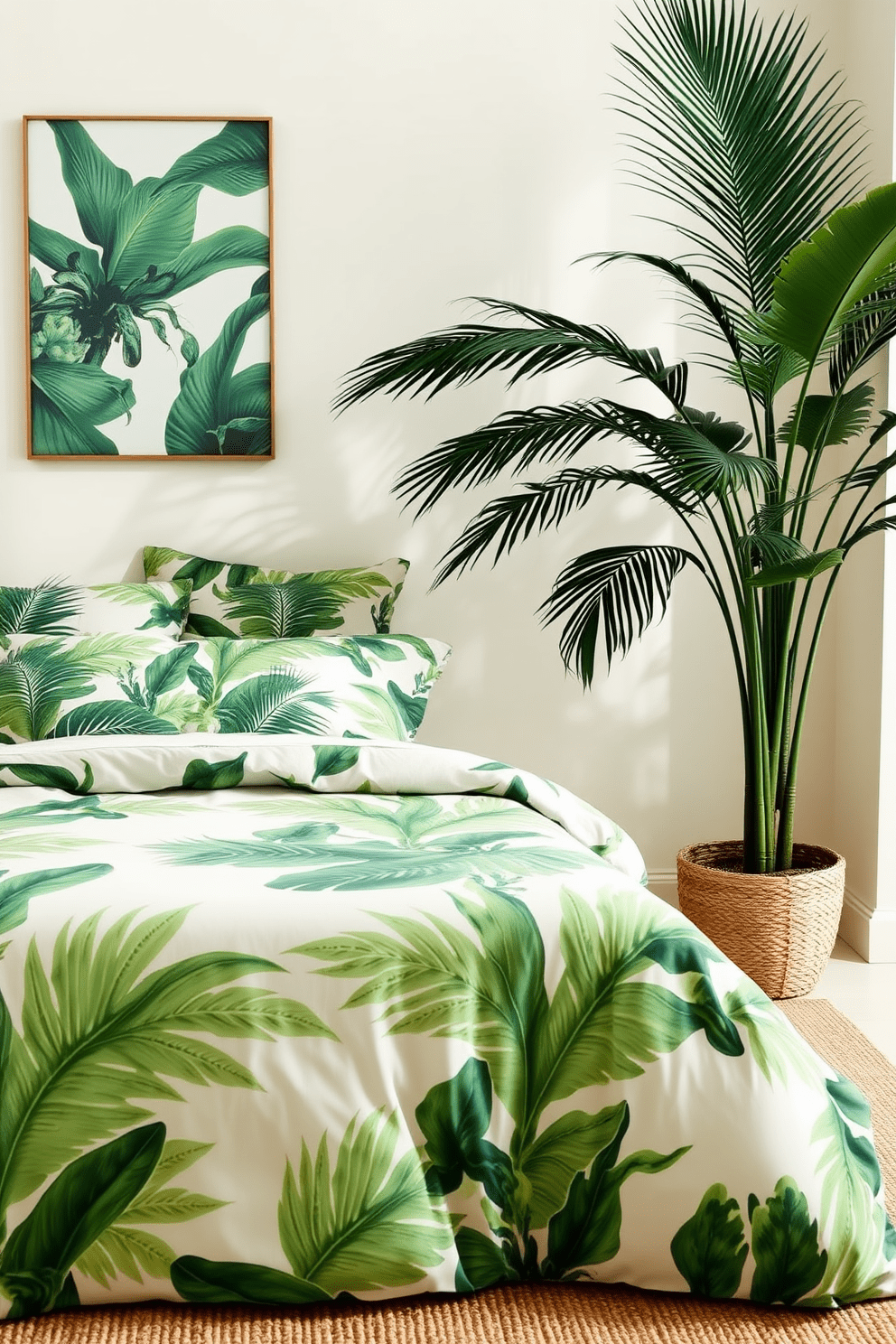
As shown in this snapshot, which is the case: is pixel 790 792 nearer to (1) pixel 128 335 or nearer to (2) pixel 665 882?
(2) pixel 665 882

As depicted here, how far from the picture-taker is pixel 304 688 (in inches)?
99.1

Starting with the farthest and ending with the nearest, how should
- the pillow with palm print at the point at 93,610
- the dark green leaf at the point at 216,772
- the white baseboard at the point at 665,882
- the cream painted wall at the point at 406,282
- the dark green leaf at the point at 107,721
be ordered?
the white baseboard at the point at 665,882
the cream painted wall at the point at 406,282
the pillow with palm print at the point at 93,610
the dark green leaf at the point at 107,721
the dark green leaf at the point at 216,772

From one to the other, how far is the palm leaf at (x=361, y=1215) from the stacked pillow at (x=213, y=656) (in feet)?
3.67

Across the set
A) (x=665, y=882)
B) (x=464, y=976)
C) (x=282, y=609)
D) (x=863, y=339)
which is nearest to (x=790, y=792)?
(x=665, y=882)

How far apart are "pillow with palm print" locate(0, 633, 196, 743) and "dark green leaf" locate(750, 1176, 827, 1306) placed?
146 centimetres

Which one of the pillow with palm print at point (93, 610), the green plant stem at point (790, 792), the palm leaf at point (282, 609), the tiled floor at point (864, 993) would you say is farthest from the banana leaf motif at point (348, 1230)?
the palm leaf at point (282, 609)

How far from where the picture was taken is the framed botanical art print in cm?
312

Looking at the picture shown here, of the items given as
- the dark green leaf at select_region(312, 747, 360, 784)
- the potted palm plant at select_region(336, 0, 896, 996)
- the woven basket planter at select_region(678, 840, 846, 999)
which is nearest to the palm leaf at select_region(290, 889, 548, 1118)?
the dark green leaf at select_region(312, 747, 360, 784)

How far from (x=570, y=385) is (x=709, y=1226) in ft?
7.54

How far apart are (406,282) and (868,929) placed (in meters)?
2.03

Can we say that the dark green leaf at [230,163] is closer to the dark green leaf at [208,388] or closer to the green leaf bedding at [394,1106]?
the dark green leaf at [208,388]

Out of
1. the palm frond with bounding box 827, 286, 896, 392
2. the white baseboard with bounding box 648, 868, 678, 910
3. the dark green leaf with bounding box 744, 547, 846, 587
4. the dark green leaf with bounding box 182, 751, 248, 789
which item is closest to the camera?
the dark green leaf with bounding box 182, 751, 248, 789

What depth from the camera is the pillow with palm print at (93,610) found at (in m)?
2.81

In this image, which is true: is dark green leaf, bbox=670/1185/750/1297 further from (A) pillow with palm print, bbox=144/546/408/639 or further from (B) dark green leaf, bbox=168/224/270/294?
(B) dark green leaf, bbox=168/224/270/294
